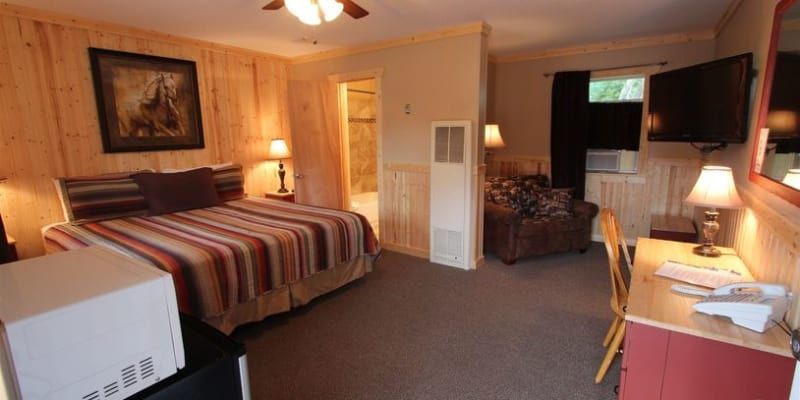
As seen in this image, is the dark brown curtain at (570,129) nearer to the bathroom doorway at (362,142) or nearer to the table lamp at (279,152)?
the bathroom doorway at (362,142)

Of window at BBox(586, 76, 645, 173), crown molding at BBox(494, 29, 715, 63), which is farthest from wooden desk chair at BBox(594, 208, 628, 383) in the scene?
crown molding at BBox(494, 29, 715, 63)

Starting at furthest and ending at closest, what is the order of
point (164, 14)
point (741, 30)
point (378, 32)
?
point (378, 32), point (164, 14), point (741, 30)

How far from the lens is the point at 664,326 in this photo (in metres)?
1.38

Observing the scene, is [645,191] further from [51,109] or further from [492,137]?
[51,109]

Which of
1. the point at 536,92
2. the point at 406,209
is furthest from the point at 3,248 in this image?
the point at 536,92

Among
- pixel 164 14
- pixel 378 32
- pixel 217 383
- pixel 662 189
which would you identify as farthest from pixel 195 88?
pixel 662 189

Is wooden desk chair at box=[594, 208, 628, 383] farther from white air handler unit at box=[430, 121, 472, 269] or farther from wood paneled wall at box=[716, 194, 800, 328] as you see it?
white air handler unit at box=[430, 121, 472, 269]

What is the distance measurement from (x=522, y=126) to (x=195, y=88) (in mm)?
3930

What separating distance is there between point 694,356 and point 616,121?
3.68 metres

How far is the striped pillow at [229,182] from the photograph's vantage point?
390 centimetres

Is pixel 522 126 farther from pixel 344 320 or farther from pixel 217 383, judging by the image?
pixel 217 383

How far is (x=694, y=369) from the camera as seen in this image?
137 cm

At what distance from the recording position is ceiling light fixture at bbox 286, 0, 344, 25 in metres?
2.22

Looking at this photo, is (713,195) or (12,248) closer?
(713,195)
